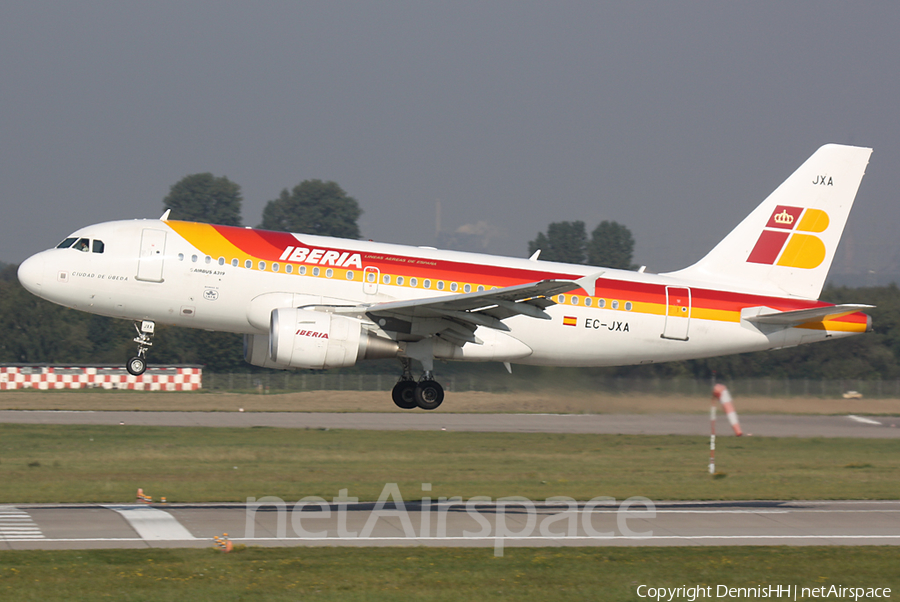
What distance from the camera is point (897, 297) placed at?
273ft

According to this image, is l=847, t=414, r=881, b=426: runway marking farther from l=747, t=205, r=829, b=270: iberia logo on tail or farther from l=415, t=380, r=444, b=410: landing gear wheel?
l=415, t=380, r=444, b=410: landing gear wheel

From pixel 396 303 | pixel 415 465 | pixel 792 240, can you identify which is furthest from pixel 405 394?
pixel 792 240

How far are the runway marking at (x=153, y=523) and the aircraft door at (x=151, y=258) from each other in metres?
5.98

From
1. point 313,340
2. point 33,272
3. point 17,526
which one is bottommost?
point 17,526

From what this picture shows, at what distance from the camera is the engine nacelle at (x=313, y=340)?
78.1ft

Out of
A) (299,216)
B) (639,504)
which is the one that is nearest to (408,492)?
(639,504)

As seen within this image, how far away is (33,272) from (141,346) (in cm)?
324

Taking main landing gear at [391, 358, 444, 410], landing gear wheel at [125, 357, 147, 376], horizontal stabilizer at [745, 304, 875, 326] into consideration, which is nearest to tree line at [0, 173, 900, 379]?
main landing gear at [391, 358, 444, 410]

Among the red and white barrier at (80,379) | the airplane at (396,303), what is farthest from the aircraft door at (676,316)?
the red and white barrier at (80,379)

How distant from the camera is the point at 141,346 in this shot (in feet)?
84.6

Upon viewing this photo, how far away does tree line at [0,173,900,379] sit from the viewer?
6725 cm

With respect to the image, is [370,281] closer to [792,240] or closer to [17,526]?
[17,526]

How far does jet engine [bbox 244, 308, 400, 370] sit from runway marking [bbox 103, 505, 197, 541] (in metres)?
4.52

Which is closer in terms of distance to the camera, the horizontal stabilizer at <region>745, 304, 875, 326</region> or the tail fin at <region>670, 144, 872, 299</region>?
the horizontal stabilizer at <region>745, 304, 875, 326</region>
